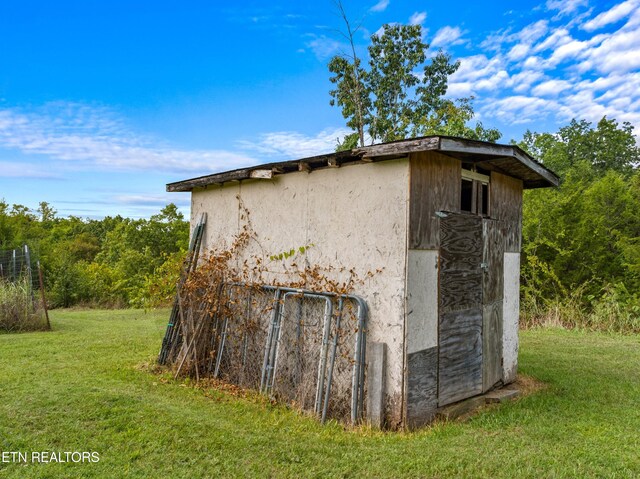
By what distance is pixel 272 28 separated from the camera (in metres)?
10.1

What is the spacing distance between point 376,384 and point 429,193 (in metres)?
1.96

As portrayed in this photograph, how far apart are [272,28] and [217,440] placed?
919 cm

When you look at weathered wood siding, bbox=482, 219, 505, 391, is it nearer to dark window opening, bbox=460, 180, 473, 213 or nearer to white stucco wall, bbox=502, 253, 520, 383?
white stucco wall, bbox=502, 253, 520, 383

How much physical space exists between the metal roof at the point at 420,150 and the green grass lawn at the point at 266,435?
2613mm

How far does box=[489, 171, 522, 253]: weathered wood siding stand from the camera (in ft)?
18.5

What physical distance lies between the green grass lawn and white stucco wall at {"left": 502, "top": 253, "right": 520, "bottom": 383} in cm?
49

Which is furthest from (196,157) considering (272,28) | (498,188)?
(498,188)

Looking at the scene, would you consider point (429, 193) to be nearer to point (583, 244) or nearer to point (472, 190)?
point (472, 190)

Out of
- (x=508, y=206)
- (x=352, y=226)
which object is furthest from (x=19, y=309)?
(x=508, y=206)

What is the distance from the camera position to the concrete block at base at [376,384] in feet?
13.7

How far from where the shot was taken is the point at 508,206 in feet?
19.6

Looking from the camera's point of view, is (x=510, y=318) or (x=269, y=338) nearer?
(x=269, y=338)

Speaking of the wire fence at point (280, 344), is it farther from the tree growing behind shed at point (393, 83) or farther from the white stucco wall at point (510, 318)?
the tree growing behind shed at point (393, 83)

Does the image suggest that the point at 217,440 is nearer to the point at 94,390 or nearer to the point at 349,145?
the point at 94,390
